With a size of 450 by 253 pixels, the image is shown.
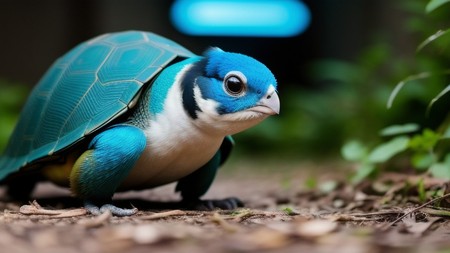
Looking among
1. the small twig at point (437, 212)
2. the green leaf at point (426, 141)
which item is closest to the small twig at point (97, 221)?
the small twig at point (437, 212)

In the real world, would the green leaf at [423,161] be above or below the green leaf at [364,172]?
above

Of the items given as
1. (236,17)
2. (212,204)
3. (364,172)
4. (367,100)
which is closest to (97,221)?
(212,204)

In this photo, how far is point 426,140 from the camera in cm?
281

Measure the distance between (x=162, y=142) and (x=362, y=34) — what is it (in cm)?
629

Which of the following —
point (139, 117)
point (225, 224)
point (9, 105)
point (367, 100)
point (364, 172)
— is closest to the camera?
point (225, 224)

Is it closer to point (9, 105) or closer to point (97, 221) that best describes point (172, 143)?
point (97, 221)

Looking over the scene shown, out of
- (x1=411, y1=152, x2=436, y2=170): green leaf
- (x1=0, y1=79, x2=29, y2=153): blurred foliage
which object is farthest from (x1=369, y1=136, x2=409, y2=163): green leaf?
(x1=0, y1=79, x2=29, y2=153): blurred foliage

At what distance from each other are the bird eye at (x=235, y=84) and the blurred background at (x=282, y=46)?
363cm

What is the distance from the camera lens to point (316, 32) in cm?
875

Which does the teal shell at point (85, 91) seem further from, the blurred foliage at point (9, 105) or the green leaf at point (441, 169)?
the blurred foliage at point (9, 105)

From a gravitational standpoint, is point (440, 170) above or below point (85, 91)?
above

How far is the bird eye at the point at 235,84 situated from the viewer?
2.25 m

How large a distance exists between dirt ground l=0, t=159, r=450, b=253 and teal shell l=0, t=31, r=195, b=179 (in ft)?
0.87

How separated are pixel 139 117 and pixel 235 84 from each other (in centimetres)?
40
